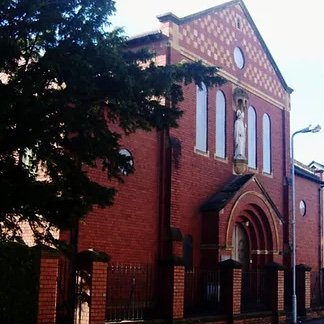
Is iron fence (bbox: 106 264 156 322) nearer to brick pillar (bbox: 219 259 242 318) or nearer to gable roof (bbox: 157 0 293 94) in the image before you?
brick pillar (bbox: 219 259 242 318)

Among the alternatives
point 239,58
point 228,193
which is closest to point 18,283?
point 228,193

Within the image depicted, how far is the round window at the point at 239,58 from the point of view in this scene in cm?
2298

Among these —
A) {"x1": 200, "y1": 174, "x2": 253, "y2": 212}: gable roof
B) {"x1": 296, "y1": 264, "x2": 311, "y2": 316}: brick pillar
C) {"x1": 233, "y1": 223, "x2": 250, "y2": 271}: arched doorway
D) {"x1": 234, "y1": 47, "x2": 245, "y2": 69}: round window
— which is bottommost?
{"x1": 296, "y1": 264, "x2": 311, "y2": 316}: brick pillar

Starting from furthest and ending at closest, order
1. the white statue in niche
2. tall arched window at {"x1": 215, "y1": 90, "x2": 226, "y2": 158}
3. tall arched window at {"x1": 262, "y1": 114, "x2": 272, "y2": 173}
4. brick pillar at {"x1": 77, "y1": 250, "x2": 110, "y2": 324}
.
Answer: tall arched window at {"x1": 262, "y1": 114, "x2": 272, "y2": 173}
the white statue in niche
tall arched window at {"x1": 215, "y1": 90, "x2": 226, "y2": 158}
brick pillar at {"x1": 77, "y1": 250, "x2": 110, "y2": 324}

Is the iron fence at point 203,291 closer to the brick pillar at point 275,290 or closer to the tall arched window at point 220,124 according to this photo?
the brick pillar at point 275,290

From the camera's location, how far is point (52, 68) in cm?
931

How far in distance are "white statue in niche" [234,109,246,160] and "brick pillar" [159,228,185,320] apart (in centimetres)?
763

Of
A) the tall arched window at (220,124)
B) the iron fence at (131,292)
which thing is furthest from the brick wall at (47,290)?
the tall arched window at (220,124)

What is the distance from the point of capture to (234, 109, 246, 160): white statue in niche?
22.2 m

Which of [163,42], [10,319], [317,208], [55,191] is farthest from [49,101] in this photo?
[317,208]

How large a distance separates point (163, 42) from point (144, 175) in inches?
171

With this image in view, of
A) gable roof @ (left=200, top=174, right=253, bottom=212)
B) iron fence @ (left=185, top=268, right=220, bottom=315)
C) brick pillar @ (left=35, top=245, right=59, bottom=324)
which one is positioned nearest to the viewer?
brick pillar @ (left=35, top=245, right=59, bottom=324)

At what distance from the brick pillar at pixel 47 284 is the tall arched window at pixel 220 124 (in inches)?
435

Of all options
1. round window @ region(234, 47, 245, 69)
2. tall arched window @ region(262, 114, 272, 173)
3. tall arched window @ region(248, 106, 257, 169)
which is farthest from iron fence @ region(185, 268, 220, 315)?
round window @ region(234, 47, 245, 69)
